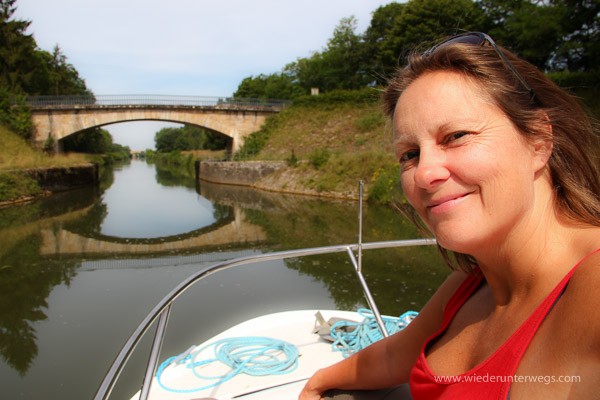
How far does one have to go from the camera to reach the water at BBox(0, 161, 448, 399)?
4.52 meters

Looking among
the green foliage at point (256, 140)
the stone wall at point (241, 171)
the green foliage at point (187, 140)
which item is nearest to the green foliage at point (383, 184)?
the stone wall at point (241, 171)

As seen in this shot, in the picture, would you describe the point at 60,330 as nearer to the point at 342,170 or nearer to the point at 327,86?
the point at 342,170

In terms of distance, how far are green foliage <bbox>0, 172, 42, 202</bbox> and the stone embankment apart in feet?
31.1

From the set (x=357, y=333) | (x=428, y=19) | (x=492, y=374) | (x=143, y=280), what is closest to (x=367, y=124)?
(x=428, y=19)

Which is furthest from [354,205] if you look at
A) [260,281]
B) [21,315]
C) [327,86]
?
[327,86]

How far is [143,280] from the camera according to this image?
7.06 meters

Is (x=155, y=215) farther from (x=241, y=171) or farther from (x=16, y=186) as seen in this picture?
(x=241, y=171)

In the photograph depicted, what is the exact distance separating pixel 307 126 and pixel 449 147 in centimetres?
2726

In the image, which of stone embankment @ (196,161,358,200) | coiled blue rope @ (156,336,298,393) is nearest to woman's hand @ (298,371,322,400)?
coiled blue rope @ (156,336,298,393)

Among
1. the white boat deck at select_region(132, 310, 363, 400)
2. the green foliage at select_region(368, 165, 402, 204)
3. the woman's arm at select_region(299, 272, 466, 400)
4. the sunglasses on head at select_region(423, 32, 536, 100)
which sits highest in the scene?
the sunglasses on head at select_region(423, 32, 536, 100)

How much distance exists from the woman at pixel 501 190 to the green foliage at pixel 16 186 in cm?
1775

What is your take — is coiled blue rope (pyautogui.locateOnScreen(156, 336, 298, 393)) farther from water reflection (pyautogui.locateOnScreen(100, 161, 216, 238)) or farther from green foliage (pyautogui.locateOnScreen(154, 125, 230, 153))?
green foliage (pyautogui.locateOnScreen(154, 125, 230, 153))

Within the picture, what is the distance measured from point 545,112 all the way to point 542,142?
6cm

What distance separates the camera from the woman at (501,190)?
753 millimetres
